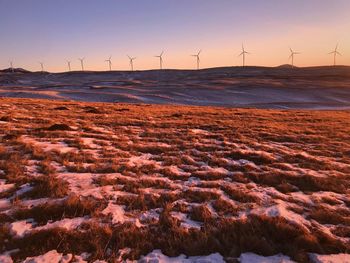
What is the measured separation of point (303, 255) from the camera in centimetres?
698

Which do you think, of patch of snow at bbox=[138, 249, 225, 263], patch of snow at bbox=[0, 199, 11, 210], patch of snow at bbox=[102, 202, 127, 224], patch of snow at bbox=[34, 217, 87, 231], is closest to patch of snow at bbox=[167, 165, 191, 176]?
patch of snow at bbox=[102, 202, 127, 224]

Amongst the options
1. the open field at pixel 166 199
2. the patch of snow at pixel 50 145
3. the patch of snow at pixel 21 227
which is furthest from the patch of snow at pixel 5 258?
the patch of snow at pixel 50 145

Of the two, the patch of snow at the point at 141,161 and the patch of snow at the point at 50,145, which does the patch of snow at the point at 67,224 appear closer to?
the patch of snow at the point at 141,161

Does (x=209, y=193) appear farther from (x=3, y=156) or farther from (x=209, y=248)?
(x=3, y=156)

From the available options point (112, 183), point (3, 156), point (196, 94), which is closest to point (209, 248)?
point (112, 183)

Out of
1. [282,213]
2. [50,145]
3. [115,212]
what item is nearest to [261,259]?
[282,213]

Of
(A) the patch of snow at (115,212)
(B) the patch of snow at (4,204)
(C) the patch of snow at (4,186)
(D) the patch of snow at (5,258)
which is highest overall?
(C) the patch of snow at (4,186)

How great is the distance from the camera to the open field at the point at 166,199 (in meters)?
7.25

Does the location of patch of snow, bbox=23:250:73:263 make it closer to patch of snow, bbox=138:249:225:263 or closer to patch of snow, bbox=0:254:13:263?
patch of snow, bbox=0:254:13:263

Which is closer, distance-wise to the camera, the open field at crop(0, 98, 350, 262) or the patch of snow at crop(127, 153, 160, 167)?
the open field at crop(0, 98, 350, 262)

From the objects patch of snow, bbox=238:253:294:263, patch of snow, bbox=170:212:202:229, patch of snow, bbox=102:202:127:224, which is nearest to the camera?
patch of snow, bbox=238:253:294:263

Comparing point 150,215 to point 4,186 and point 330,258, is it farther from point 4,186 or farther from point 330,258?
point 4,186

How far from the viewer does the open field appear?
7.25m

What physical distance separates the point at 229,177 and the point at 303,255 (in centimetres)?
573
